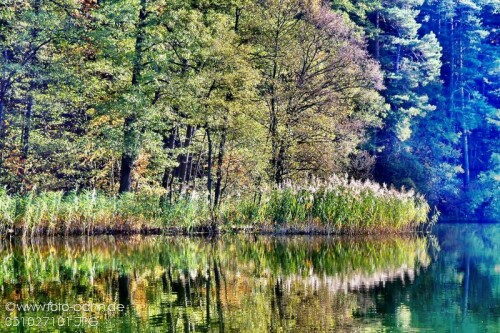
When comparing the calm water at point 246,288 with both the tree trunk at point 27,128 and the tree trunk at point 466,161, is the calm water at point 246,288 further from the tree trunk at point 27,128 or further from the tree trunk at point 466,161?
the tree trunk at point 466,161

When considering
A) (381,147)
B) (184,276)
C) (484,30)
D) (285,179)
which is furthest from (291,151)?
(484,30)

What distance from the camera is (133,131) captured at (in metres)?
19.4

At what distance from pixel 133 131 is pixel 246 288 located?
36.2 ft

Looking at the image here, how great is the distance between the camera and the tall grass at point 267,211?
710 inches

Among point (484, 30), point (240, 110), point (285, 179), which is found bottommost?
point (285, 179)

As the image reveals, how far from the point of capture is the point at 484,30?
37375 millimetres

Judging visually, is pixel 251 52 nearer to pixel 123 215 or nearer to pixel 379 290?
pixel 123 215

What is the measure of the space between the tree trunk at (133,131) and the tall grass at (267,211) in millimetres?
1206

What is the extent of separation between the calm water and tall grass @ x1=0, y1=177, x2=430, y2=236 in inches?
102

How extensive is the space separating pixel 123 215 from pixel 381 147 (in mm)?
14840

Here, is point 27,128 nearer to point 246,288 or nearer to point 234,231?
point 234,231

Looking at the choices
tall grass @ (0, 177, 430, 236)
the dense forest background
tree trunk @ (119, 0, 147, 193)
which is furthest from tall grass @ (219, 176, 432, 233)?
tree trunk @ (119, 0, 147, 193)

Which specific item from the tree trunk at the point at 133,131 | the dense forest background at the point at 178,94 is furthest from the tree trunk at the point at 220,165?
the tree trunk at the point at 133,131

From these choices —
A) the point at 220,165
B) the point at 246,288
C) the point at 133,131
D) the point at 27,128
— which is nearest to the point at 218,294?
the point at 246,288
